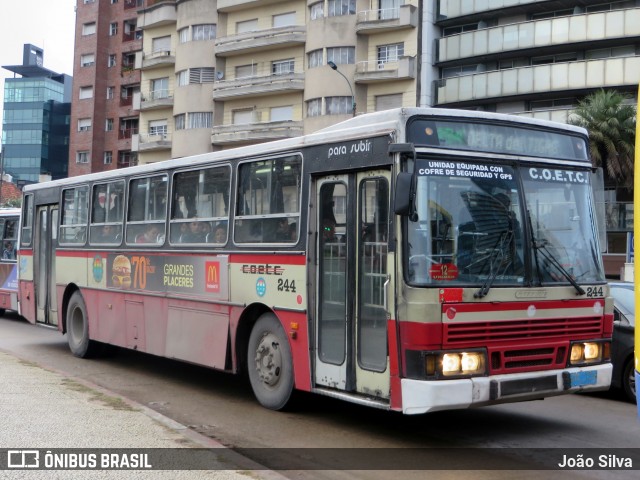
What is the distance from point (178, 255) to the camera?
37.2 feet

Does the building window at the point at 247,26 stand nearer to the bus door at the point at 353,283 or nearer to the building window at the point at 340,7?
the building window at the point at 340,7

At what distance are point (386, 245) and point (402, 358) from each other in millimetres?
1104

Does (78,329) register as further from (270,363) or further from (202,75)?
(202,75)

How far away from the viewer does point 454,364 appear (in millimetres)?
7285

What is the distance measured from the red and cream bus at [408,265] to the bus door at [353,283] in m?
0.02

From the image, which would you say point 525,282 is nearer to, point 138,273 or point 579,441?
point 579,441

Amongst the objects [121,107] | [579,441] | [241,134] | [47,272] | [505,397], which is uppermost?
[121,107]

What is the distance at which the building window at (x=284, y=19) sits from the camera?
49219 millimetres

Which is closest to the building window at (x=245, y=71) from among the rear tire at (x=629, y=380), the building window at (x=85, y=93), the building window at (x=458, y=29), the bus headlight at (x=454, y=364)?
the building window at (x=458, y=29)

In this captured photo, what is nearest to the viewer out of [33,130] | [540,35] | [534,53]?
[540,35]

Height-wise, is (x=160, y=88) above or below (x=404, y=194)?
above

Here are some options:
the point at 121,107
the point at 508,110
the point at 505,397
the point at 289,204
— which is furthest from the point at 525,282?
the point at 121,107

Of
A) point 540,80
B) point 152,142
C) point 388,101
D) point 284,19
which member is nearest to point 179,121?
point 152,142

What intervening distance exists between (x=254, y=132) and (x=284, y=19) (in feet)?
23.6
